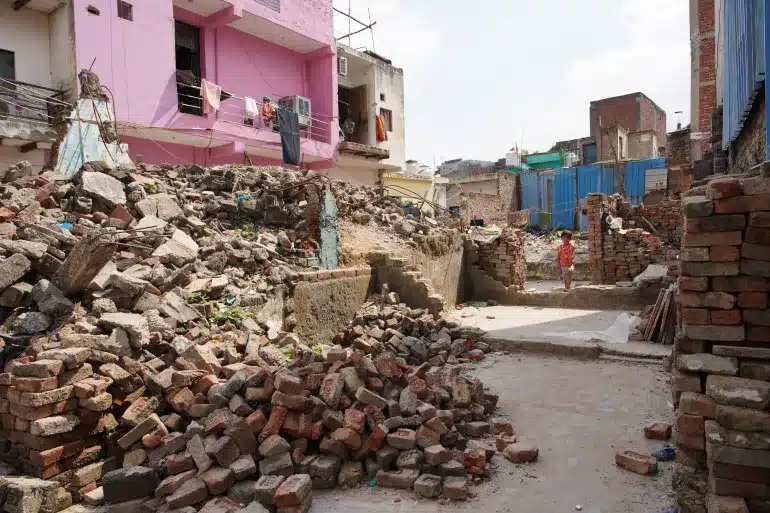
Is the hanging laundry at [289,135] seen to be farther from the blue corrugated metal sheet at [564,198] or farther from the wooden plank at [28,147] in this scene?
the blue corrugated metal sheet at [564,198]

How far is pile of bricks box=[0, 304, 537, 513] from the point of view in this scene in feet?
12.0

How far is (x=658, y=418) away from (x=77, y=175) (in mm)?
8757

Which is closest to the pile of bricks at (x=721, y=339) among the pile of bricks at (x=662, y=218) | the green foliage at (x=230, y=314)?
the green foliage at (x=230, y=314)

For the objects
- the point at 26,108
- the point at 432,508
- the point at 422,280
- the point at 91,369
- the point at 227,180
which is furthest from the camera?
the point at 26,108

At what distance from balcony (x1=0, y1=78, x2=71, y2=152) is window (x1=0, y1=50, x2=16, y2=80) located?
450 mm

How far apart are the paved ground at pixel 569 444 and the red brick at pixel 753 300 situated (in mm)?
1453

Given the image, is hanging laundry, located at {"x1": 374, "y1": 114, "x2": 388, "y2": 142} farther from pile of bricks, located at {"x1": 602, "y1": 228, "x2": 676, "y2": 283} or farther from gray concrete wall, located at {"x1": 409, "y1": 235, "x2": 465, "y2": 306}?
pile of bricks, located at {"x1": 602, "y1": 228, "x2": 676, "y2": 283}

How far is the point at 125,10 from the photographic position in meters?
12.2

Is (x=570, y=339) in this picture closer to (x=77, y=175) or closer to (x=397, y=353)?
(x=397, y=353)

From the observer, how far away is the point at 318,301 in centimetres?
767

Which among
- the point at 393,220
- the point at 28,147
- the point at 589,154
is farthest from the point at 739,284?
the point at 589,154

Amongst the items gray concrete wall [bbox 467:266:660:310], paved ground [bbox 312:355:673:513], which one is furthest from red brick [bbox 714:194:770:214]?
gray concrete wall [bbox 467:266:660:310]

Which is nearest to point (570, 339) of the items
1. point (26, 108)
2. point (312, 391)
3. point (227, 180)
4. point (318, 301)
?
point (318, 301)

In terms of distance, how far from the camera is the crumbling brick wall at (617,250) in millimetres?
12859
